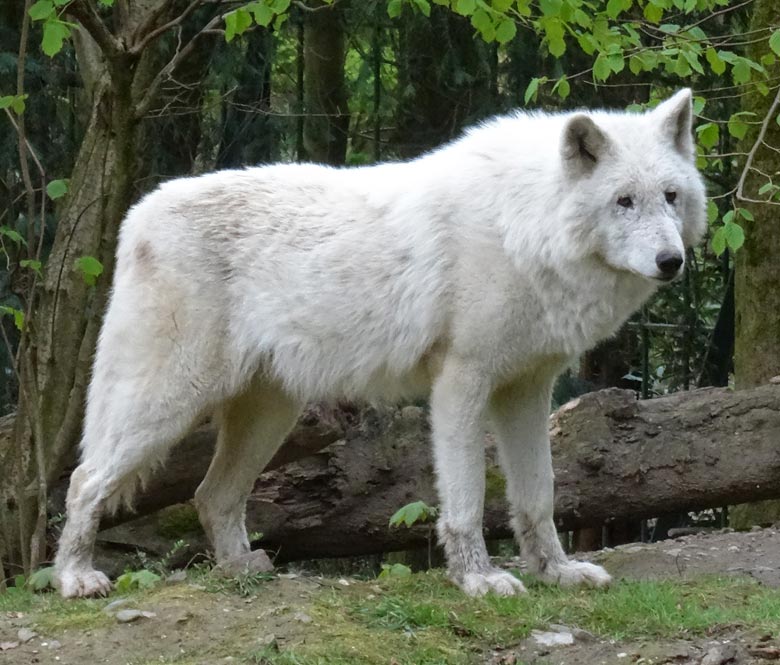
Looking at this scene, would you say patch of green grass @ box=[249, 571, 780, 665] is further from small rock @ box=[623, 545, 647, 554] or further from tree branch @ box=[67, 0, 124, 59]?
tree branch @ box=[67, 0, 124, 59]

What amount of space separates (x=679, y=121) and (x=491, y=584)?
2393 millimetres

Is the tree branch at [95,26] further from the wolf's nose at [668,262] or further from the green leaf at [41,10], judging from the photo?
the wolf's nose at [668,262]

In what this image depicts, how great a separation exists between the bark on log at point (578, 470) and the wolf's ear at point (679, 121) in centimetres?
259

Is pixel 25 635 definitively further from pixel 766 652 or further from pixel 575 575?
pixel 766 652

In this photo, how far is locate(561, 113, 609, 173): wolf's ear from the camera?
5215 millimetres

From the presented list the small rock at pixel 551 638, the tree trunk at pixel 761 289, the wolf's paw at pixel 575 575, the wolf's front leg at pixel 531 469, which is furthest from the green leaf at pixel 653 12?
the small rock at pixel 551 638

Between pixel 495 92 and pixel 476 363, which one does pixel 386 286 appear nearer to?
pixel 476 363

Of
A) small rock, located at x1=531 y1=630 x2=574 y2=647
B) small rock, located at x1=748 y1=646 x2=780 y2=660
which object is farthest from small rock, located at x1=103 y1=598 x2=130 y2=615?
small rock, located at x1=748 y1=646 x2=780 y2=660

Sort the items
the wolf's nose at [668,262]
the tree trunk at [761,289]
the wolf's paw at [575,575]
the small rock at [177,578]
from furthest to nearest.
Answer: the tree trunk at [761,289]
the wolf's paw at [575,575]
the small rock at [177,578]
the wolf's nose at [668,262]

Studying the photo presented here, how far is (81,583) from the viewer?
220 inches

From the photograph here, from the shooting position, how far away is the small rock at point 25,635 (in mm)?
4588

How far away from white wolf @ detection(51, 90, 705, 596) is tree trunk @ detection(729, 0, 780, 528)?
3.41 metres

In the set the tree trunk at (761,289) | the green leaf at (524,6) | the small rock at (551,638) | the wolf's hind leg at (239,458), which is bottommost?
the small rock at (551,638)

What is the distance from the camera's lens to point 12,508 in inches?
297
